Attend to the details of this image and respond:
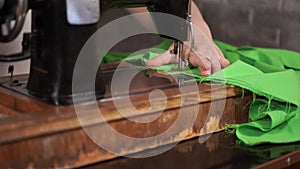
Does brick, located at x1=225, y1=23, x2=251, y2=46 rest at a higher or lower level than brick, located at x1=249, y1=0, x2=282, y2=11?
lower

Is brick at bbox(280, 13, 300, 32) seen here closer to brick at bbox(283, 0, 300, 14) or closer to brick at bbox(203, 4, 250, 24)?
brick at bbox(283, 0, 300, 14)

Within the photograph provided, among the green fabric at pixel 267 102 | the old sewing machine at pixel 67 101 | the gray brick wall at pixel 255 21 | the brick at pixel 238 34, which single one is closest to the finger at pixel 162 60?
the green fabric at pixel 267 102

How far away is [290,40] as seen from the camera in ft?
7.20

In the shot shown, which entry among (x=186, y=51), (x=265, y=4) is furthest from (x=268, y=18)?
(x=186, y=51)

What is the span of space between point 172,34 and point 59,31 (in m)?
0.33

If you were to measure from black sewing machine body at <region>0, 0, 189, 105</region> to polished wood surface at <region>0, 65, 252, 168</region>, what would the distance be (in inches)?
1.3

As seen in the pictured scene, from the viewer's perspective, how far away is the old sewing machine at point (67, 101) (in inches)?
34.1

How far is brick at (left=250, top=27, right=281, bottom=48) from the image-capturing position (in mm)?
2254

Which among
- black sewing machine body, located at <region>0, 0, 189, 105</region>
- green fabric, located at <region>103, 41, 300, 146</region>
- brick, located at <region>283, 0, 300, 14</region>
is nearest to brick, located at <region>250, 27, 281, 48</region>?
brick, located at <region>283, 0, 300, 14</region>

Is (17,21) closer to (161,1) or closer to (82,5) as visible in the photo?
(82,5)

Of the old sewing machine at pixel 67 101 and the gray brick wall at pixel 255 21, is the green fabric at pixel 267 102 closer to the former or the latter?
the old sewing machine at pixel 67 101

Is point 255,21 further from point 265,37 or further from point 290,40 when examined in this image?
point 290,40

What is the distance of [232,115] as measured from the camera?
3.78 ft

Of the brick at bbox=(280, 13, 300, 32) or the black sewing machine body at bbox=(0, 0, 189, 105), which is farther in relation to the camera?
the brick at bbox=(280, 13, 300, 32)
